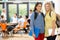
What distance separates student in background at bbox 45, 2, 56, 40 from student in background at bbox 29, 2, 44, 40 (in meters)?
0.14

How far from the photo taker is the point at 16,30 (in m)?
3.04

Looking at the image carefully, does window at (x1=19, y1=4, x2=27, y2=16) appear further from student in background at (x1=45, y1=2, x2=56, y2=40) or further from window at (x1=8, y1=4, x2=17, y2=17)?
student in background at (x1=45, y1=2, x2=56, y2=40)

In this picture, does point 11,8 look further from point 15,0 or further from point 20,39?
point 20,39

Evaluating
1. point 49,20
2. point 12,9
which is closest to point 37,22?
point 49,20

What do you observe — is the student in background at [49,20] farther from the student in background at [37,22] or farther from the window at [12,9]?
the window at [12,9]

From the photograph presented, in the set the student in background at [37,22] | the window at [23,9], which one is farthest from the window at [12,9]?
the student in background at [37,22]

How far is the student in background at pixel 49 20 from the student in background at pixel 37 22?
0.45 feet

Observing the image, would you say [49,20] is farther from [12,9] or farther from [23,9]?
[12,9]

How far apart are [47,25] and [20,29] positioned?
738 mm

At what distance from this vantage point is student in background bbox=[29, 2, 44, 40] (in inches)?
119

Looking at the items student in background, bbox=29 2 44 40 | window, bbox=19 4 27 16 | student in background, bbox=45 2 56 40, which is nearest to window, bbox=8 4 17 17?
window, bbox=19 4 27 16

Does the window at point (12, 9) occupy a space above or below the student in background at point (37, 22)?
above

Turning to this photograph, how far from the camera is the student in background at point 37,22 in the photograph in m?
3.02

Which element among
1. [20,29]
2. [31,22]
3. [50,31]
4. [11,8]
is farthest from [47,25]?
[11,8]
